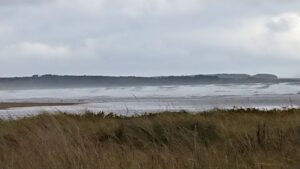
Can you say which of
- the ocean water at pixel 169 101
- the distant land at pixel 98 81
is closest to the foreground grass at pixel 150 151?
the ocean water at pixel 169 101

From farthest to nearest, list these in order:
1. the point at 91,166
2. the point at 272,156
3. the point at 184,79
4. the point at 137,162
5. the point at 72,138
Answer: the point at 184,79 < the point at 72,138 < the point at 272,156 < the point at 137,162 < the point at 91,166

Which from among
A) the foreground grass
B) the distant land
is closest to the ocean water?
the foreground grass

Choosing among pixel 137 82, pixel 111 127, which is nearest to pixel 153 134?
pixel 111 127

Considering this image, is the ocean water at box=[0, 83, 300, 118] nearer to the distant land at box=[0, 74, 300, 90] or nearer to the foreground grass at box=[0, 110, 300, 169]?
the foreground grass at box=[0, 110, 300, 169]

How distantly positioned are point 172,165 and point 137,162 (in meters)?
0.58

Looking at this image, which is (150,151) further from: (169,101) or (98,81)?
(98,81)

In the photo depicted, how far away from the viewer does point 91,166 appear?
22.8ft

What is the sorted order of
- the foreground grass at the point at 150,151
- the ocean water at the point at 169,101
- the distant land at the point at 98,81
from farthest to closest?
1. the distant land at the point at 98,81
2. the ocean water at the point at 169,101
3. the foreground grass at the point at 150,151

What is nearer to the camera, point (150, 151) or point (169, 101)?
point (150, 151)

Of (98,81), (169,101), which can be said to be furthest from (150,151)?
(98,81)

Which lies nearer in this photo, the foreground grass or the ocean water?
the foreground grass

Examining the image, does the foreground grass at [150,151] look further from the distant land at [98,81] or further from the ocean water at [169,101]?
the distant land at [98,81]

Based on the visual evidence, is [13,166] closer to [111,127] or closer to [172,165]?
[172,165]

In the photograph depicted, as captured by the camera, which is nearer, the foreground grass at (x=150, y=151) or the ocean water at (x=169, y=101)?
the foreground grass at (x=150, y=151)
